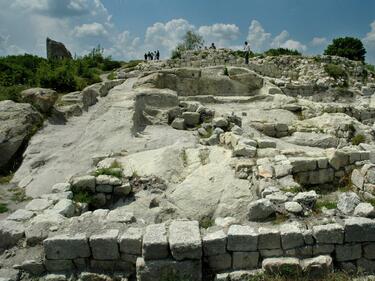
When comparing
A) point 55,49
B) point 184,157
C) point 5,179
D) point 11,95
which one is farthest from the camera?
point 55,49

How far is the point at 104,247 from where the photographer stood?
5734 mm

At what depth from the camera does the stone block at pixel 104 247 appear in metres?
5.72

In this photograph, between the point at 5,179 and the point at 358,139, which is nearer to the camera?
the point at 5,179

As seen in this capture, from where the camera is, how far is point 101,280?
567 cm

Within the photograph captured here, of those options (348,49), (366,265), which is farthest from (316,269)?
(348,49)

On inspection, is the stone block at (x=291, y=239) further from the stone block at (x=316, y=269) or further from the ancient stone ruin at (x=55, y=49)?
the ancient stone ruin at (x=55, y=49)

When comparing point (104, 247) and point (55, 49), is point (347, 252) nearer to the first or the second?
point (104, 247)

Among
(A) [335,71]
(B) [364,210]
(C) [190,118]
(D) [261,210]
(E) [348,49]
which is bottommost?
(D) [261,210]

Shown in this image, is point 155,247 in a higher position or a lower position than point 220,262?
higher

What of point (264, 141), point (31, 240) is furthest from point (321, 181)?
point (31, 240)

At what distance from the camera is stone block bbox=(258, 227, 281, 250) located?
222 inches

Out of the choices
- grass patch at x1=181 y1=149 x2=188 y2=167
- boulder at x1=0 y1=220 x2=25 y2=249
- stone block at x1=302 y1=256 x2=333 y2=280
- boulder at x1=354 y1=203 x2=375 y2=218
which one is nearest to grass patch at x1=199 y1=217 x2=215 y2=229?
stone block at x1=302 y1=256 x2=333 y2=280

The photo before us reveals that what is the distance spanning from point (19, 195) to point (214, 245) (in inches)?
222

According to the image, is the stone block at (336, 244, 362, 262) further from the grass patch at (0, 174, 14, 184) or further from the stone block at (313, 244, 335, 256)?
the grass patch at (0, 174, 14, 184)
